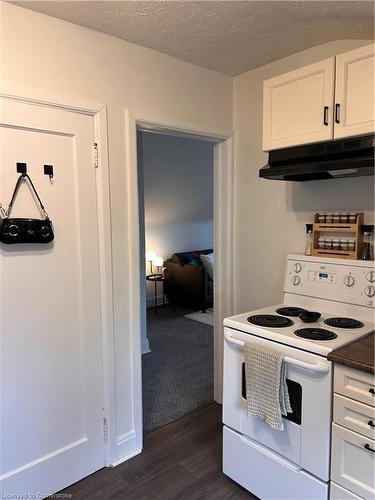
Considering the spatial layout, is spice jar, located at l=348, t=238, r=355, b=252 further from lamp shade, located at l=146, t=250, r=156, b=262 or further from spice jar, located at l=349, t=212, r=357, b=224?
lamp shade, located at l=146, t=250, r=156, b=262

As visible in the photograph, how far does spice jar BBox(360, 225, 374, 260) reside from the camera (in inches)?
76.3

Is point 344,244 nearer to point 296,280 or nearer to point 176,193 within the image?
point 296,280

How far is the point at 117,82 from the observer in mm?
2002

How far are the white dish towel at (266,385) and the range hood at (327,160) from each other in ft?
2.96

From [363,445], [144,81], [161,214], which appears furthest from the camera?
[161,214]

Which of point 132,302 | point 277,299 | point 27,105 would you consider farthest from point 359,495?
point 27,105

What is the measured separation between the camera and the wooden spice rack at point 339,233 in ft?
6.39

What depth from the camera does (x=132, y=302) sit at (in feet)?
7.08

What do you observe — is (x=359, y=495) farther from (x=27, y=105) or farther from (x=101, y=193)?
(x=27, y=105)

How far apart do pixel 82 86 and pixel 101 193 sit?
540 mm

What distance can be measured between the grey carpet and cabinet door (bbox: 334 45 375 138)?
2.17 meters

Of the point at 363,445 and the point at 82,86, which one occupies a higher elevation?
the point at 82,86

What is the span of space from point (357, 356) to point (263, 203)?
125 cm

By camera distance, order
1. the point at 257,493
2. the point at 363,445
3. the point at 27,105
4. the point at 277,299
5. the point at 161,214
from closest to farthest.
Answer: the point at 363,445 → the point at 27,105 → the point at 257,493 → the point at 277,299 → the point at 161,214
